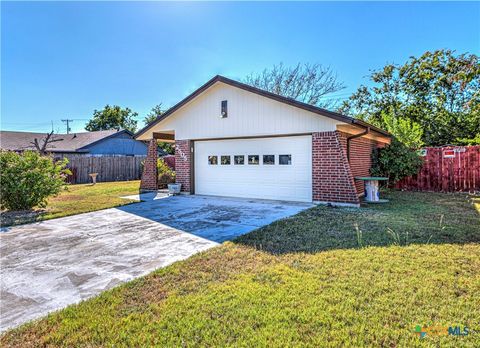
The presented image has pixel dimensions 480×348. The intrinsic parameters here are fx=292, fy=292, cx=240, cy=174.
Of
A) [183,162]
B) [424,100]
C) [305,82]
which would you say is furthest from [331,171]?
[305,82]

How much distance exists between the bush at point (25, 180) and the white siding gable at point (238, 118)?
493 centimetres

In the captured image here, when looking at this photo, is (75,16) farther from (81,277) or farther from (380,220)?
(380,220)

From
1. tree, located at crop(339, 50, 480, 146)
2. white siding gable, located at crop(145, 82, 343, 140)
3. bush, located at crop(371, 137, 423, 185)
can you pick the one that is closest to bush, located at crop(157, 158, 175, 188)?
white siding gable, located at crop(145, 82, 343, 140)

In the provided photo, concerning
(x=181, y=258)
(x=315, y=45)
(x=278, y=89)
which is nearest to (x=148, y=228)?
(x=181, y=258)

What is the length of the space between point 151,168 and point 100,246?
8333 mm

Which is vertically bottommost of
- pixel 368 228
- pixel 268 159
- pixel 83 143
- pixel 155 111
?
pixel 368 228

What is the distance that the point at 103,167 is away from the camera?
70.7ft

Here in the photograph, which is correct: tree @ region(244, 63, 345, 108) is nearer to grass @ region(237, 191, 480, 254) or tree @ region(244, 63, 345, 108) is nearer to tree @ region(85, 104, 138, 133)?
grass @ region(237, 191, 480, 254)

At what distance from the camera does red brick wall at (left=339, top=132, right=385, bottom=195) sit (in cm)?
1015

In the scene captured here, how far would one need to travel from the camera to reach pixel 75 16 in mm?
9891

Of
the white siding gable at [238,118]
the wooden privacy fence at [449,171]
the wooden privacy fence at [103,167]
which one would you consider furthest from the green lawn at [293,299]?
the wooden privacy fence at [103,167]

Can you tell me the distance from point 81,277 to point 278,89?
81.0 feet

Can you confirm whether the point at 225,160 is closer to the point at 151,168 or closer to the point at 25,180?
the point at 151,168

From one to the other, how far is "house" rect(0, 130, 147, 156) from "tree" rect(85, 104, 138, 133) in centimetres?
1969
